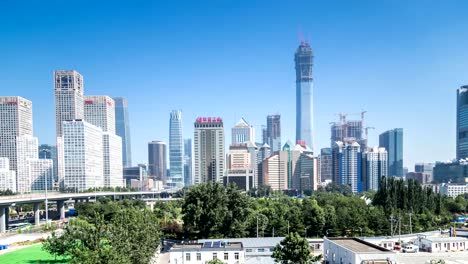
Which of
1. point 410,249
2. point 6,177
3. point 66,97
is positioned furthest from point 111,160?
point 410,249

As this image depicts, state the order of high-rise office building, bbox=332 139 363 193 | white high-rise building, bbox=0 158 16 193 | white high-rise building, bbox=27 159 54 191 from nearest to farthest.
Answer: white high-rise building, bbox=0 158 16 193 < white high-rise building, bbox=27 159 54 191 < high-rise office building, bbox=332 139 363 193

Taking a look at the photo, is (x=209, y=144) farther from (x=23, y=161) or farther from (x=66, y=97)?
(x=23, y=161)

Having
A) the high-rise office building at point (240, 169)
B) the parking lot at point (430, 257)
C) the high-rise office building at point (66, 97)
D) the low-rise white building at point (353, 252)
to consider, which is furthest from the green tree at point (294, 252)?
the high-rise office building at point (66, 97)

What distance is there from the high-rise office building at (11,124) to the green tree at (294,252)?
122113 millimetres

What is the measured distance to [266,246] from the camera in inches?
1119

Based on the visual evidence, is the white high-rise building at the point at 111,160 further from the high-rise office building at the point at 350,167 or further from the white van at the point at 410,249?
the white van at the point at 410,249

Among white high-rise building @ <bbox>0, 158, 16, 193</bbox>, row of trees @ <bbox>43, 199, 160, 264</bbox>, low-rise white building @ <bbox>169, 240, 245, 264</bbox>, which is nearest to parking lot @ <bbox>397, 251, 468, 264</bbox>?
low-rise white building @ <bbox>169, 240, 245, 264</bbox>

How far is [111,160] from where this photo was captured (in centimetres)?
13200

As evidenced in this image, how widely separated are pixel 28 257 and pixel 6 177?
88005 mm

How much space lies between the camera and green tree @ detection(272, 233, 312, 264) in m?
20.6

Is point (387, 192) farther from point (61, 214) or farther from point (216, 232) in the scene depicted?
point (61, 214)

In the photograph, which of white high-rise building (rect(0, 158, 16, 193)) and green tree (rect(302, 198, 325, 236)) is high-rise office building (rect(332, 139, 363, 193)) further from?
green tree (rect(302, 198, 325, 236))

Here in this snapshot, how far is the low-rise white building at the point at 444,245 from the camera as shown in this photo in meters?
31.9

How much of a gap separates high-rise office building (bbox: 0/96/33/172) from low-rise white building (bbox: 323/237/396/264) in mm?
120418
